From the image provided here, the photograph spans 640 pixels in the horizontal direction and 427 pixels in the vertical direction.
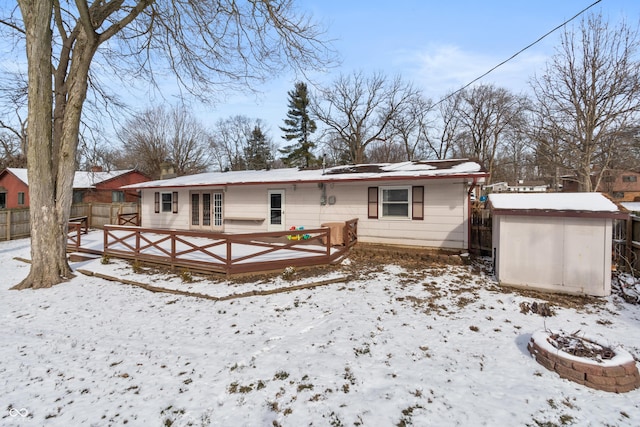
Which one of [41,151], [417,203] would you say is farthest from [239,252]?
[417,203]

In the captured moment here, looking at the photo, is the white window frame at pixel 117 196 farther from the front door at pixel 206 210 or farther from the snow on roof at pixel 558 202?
the snow on roof at pixel 558 202

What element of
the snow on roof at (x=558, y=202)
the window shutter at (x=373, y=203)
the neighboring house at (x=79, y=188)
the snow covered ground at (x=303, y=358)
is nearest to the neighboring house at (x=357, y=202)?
the window shutter at (x=373, y=203)

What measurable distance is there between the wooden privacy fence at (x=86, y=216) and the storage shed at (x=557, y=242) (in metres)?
17.5

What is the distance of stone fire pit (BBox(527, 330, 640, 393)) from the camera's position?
117 inches

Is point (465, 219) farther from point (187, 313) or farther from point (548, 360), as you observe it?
point (187, 313)

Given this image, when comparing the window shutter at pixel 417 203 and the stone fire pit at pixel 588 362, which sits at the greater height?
the window shutter at pixel 417 203

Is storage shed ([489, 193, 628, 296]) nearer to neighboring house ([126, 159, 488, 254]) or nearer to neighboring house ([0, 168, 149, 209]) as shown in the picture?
neighboring house ([126, 159, 488, 254])

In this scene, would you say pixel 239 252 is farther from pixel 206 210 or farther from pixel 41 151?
pixel 41 151

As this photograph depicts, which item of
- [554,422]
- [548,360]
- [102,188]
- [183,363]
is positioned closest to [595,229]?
[548,360]

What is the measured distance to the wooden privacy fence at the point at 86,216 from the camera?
14.5m

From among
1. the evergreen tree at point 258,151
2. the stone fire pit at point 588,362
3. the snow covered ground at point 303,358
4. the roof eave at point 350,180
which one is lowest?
the snow covered ground at point 303,358

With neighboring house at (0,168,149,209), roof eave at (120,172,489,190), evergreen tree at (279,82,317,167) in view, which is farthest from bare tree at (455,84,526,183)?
neighboring house at (0,168,149,209)

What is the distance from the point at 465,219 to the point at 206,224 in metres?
10.7

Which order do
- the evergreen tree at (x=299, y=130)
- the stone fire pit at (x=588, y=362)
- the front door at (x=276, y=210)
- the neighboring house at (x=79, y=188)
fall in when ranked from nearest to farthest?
the stone fire pit at (x=588, y=362), the front door at (x=276, y=210), the neighboring house at (x=79, y=188), the evergreen tree at (x=299, y=130)
